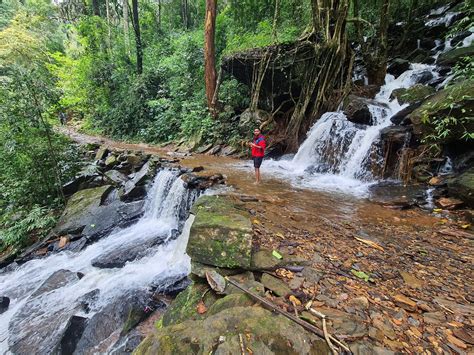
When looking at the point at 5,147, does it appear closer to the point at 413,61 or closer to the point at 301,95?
the point at 301,95

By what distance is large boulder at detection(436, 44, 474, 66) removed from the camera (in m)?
8.07

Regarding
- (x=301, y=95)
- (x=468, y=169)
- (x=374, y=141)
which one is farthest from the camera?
(x=301, y=95)

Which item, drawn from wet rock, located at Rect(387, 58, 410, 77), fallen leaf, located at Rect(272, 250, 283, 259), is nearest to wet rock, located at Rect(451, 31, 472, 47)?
wet rock, located at Rect(387, 58, 410, 77)

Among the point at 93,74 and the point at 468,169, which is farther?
the point at 93,74

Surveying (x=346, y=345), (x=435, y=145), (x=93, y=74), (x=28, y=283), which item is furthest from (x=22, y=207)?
(x=93, y=74)

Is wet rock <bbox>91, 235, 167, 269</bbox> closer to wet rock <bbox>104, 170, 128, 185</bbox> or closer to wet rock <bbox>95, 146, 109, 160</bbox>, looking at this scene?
wet rock <bbox>104, 170, 128, 185</bbox>

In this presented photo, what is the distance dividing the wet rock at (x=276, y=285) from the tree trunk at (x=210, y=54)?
418 inches

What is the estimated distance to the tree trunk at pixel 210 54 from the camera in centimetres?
1153

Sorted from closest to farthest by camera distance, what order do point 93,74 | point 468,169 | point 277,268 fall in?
point 277,268
point 468,169
point 93,74

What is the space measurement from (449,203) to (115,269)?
6.43 metres

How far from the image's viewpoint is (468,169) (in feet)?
16.6

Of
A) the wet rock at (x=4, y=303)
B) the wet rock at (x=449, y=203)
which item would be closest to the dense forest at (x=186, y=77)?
the wet rock at (x=449, y=203)

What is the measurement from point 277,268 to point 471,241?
2.98m

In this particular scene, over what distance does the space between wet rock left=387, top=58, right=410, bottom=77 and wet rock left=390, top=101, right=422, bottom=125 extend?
3.79 meters
